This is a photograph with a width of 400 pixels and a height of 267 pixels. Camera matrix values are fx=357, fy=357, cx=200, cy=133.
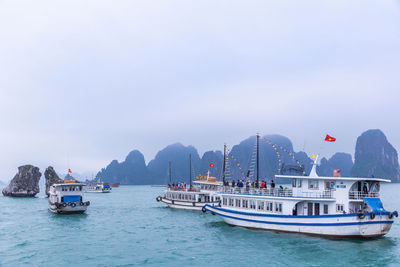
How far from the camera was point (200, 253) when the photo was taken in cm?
2669

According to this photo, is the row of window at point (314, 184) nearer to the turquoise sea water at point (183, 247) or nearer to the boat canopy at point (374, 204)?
the boat canopy at point (374, 204)

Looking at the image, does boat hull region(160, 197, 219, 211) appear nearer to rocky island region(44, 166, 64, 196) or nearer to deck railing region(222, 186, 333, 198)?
deck railing region(222, 186, 333, 198)

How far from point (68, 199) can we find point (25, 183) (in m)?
71.6

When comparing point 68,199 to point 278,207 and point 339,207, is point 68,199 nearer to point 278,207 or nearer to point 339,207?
point 278,207

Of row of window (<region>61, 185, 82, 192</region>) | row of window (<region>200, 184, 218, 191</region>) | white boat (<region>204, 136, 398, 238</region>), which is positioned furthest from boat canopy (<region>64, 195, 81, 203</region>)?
white boat (<region>204, 136, 398, 238</region>)

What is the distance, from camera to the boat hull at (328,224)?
1110 inches

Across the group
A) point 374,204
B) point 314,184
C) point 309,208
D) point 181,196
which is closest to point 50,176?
point 181,196

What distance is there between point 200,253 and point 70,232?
16.5 metres

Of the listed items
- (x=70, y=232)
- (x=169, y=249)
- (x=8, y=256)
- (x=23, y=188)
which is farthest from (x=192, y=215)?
(x=23, y=188)

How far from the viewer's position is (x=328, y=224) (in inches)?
1148

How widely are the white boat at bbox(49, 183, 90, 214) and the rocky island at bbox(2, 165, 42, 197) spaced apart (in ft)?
223

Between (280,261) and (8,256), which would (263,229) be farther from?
(8,256)

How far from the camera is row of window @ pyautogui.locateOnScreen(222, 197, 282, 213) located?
109ft

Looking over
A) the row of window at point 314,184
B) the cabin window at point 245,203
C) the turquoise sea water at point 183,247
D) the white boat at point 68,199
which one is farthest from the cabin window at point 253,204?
the white boat at point 68,199
